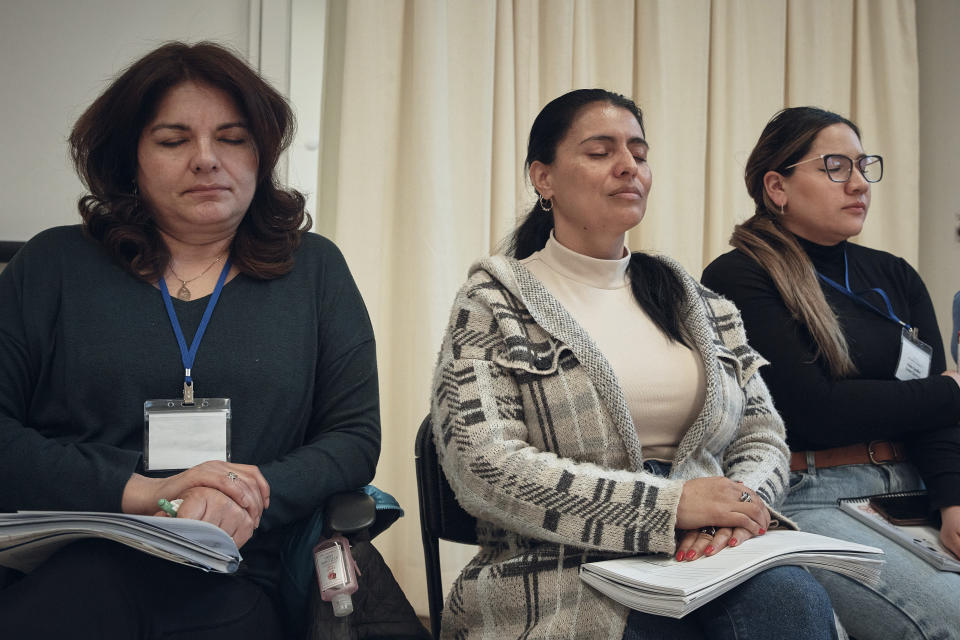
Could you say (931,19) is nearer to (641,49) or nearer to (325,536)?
(641,49)

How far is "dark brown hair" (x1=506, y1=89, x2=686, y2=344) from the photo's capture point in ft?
5.61

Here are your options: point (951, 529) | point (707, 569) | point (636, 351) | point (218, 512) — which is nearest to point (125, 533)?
point (218, 512)

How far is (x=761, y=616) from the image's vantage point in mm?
1194

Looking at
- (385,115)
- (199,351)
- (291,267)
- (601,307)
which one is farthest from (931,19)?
(199,351)

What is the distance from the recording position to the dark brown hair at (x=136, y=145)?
163 cm

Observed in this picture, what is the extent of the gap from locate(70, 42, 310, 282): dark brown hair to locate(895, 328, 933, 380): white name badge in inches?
56.6

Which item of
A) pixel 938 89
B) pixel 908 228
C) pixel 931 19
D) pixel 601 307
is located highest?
pixel 931 19

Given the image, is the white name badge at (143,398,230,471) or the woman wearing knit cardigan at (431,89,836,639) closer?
the woman wearing knit cardigan at (431,89,836,639)

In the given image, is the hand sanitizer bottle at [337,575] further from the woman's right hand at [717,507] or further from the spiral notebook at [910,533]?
the spiral notebook at [910,533]

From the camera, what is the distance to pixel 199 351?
5.08ft

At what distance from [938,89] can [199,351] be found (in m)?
2.95

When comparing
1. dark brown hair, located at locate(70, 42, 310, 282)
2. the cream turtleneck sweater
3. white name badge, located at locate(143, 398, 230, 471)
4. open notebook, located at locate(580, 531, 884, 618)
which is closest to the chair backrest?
dark brown hair, located at locate(70, 42, 310, 282)

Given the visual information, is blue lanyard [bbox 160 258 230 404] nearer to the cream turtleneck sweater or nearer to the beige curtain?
the cream turtleneck sweater

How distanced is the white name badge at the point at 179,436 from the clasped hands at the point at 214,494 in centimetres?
9
